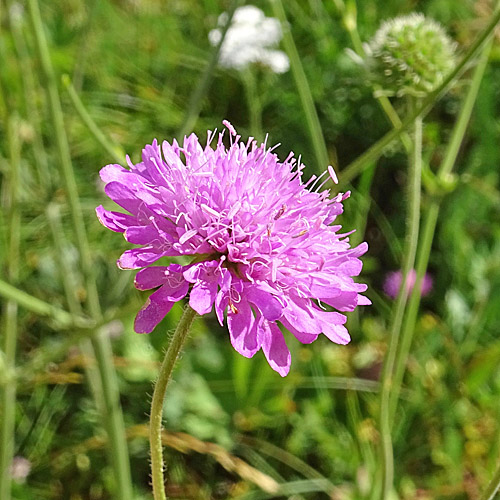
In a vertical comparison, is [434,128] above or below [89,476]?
above

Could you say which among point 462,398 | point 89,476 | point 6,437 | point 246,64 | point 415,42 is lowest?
point 89,476

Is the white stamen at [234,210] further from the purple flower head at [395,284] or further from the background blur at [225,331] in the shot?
the purple flower head at [395,284]

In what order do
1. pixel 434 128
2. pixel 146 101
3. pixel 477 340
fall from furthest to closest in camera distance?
1. pixel 146 101
2. pixel 434 128
3. pixel 477 340

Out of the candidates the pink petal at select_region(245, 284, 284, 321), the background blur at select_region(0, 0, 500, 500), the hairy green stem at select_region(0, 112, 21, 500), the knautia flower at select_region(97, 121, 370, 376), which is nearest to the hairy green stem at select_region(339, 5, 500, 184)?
the background blur at select_region(0, 0, 500, 500)

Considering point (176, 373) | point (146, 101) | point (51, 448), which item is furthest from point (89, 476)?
point (146, 101)

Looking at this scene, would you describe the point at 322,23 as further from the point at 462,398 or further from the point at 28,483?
the point at 28,483

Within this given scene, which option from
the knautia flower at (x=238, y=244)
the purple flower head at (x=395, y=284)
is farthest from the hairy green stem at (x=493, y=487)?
the purple flower head at (x=395, y=284)
